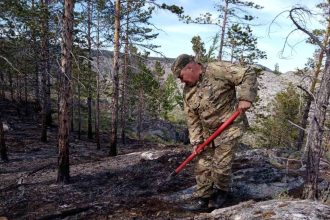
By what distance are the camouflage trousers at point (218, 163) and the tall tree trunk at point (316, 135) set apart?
2.93 feet

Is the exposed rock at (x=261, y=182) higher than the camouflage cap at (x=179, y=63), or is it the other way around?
the camouflage cap at (x=179, y=63)

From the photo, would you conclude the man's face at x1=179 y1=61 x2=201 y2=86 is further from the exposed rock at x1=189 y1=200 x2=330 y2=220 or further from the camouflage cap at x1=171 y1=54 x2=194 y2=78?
the exposed rock at x1=189 y1=200 x2=330 y2=220

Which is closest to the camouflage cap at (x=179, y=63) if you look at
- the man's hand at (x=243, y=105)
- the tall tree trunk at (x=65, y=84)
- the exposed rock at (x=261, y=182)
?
the man's hand at (x=243, y=105)

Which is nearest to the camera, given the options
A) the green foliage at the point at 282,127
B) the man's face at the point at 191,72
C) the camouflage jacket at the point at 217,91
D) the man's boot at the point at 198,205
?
the camouflage jacket at the point at 217,91

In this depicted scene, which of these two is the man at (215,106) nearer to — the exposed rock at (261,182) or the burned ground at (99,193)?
the exposed rock at (261,182)

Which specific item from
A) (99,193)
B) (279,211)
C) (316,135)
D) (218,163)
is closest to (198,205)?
(218,163)

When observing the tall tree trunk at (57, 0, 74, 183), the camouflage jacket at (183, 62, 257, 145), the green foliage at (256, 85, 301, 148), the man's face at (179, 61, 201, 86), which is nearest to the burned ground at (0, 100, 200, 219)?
the tall tree trunk at (57, 0, 74, 183)

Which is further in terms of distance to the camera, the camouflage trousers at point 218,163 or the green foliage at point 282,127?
the green foliage at point 282,127

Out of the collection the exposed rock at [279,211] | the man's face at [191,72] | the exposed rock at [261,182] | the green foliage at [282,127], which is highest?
the man's face at [191,72]

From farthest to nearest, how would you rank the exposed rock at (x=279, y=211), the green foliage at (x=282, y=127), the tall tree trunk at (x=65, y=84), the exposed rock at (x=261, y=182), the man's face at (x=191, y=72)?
the green foliage at (x=282, y=127) → the tall tree trunk at (x=65, y=84) → the exposed rock at (x=261, y=182) → the man's face at (x=191, y=72) → the exposed rock at (x=279, y=211)

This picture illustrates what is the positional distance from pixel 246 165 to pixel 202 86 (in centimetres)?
290

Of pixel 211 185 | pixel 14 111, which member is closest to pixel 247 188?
pixel 211 185

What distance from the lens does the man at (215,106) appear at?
14.6 ft

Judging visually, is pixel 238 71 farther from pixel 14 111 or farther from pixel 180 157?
pixel 14 111
